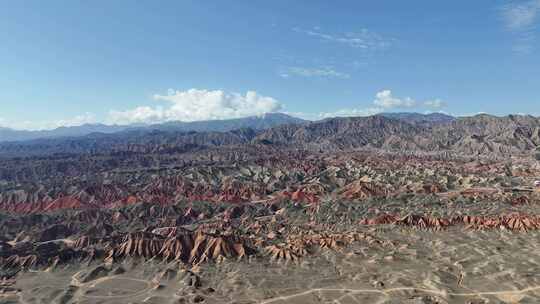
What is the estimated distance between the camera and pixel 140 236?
120 m

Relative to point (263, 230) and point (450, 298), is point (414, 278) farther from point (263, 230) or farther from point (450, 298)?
point (263, 230)

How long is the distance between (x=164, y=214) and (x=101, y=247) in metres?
60.6

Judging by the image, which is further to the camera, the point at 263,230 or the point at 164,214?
the point at 164,214

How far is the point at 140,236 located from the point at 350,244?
54.4 metres

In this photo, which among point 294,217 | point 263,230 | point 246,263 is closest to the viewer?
point 246,263

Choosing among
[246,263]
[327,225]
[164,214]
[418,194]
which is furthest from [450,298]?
[164,214]

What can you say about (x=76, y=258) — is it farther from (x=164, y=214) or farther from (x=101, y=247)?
(x=164, y=214)

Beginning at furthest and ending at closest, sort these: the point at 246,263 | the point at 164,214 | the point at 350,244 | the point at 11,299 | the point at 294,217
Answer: the point at 164,214 → the point at 294,217 → the point at 350,244 → the point at 246,263 → the point at 11,299

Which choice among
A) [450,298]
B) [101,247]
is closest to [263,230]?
[101,247]

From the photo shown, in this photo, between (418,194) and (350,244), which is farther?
(418,194)

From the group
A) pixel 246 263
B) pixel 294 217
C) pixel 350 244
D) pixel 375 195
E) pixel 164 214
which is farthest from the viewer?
pixel 375 195

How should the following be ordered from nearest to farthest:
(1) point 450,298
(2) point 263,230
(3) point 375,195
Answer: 1. (1) point 450,298
2. (2) point 263,230
3. (3) point 375,195

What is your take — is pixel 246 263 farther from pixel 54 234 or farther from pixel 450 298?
pixel 54 234

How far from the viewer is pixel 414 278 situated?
95.8 meters
